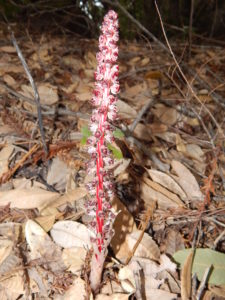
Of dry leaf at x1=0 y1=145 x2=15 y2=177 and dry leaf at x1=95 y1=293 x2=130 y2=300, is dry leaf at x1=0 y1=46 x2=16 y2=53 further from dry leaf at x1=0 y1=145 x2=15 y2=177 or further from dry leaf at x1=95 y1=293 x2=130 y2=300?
dry leaf at x1=95 y1=293 x2=130 y2=300

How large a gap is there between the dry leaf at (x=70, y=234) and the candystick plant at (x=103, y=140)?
203 millimetres

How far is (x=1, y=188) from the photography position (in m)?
1.96

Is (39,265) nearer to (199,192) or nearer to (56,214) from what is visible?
(56,214)

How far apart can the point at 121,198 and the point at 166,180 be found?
1.18 ft

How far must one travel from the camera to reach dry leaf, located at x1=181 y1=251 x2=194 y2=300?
153 centimetres

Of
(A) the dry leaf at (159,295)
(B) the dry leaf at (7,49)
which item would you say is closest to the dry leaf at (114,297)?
(A) the dry leaf at (159,295)

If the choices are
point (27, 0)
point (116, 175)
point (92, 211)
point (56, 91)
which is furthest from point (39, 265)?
point (27, 0)

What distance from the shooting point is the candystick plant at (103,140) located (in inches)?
43.5

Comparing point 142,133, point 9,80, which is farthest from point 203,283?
point 9,80

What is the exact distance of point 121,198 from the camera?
194 cm

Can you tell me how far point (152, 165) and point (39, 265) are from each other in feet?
3.43

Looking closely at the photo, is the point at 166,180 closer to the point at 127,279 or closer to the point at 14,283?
the point at 127,279

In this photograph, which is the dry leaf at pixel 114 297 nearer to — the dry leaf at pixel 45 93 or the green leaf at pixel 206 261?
the green leaf at pixel 206 261

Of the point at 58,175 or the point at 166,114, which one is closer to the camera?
the point at 58,175
